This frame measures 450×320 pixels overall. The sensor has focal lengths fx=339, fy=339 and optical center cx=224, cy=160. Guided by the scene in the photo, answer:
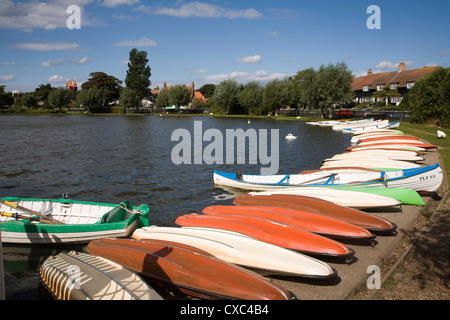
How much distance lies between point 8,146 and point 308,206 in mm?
32845

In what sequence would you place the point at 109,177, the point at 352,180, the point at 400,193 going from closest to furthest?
the point at 400,193 → the point at 352,180 → the point at 109,177

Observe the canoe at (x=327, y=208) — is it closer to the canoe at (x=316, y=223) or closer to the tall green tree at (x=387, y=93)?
the canoe at (x=316, y=223)

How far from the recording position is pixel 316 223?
345 inches

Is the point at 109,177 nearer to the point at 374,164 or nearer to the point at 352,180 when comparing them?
the point at 352,180

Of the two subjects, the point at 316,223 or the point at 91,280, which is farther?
the point at 316,223

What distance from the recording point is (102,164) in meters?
24.6

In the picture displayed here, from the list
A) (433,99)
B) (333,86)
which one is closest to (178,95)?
(333,86)

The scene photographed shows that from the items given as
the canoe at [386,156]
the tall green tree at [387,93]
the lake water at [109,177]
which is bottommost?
the lake water at [109,177]

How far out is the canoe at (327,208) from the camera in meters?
8.72

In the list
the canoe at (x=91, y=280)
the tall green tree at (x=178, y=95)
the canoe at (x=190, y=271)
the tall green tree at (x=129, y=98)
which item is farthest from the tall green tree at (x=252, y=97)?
the canoe at (x=91, y=280)

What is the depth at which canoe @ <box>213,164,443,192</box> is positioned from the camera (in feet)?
39.2

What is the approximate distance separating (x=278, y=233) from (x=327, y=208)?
2500 millimetres

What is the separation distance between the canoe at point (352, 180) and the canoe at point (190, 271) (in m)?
8.03
